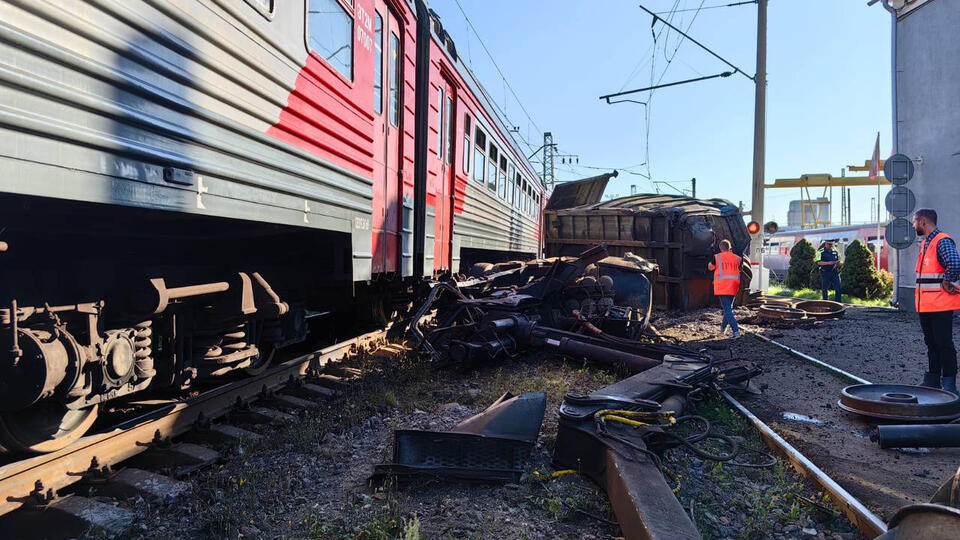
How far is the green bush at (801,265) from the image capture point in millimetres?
21203

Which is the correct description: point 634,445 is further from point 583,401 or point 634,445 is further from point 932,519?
point 932,519

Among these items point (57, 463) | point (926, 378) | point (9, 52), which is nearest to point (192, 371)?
point (57, 463)

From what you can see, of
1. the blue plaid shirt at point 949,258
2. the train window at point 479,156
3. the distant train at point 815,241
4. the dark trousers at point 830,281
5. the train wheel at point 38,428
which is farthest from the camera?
the distant train at point 815,241

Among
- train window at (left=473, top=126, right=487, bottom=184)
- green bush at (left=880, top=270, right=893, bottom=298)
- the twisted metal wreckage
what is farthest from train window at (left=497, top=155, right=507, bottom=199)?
green bush at (left=880, top=270, right=893, bottom=298)

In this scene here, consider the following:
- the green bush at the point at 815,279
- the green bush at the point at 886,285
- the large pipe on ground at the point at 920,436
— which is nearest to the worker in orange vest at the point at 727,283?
the large pipe on ground at the point at 920,436

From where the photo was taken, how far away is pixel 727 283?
9.29 m

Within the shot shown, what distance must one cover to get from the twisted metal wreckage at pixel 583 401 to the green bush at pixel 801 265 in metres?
16.0

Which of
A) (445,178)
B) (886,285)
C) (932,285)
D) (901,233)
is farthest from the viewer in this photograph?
(886,285)

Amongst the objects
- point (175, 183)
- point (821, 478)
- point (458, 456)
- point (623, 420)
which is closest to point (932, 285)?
point (821, 478)

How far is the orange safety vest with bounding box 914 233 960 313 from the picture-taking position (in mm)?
5137

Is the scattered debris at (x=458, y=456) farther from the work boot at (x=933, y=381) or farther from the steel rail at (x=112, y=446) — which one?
the work boot at (x=933, y=381)

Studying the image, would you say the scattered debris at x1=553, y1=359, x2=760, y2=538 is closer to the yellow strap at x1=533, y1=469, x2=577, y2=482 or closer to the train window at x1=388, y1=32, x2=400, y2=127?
the yellow strap at x1=533, y1=469, x2=577, y2=482

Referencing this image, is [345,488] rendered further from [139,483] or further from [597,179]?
[597,179]

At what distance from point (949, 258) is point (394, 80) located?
543 cm
